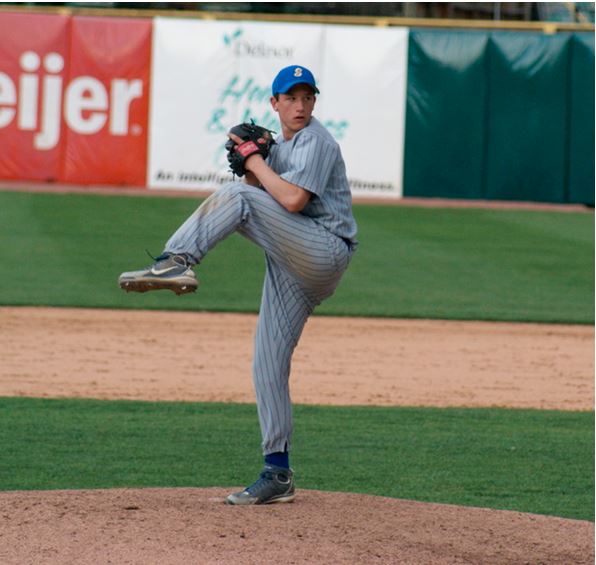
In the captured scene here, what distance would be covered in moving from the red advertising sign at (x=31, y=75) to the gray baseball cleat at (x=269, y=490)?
16440 mm

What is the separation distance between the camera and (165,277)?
15.1 feet

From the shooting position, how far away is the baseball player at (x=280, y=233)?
466cm

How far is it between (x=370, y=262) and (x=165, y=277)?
10652 mm

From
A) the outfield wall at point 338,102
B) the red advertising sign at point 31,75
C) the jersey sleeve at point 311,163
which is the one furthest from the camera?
the outfield wall at point 338,102

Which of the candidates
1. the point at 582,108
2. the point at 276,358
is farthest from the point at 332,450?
the point at 582,108

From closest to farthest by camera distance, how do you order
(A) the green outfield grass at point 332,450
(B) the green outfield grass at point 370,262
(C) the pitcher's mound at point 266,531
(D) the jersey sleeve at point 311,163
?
(C) the pitcher's mound at point 266,531 → (D) the jersey sleeve at point 311,163 → (A) the green outfield grass at point 332,450 → (B) the green outfield grass at point 370,262

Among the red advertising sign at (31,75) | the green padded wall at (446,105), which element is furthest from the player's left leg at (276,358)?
the red advertising sign at (31,75)

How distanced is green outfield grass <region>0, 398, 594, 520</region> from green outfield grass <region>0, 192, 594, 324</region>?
4145 millimetres

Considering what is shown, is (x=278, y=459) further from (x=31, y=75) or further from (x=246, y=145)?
Answer: (x=31, y=75)

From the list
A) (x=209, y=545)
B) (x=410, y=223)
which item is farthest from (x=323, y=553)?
(x=410, y=223)

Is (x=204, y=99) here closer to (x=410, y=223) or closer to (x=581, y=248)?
(x=410, y=223)

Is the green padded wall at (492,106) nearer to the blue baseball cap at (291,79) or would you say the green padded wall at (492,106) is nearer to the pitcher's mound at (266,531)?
the pitcher's mound at (266,531)

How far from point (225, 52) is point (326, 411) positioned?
13670 mm

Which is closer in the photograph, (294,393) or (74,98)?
(294,393)
